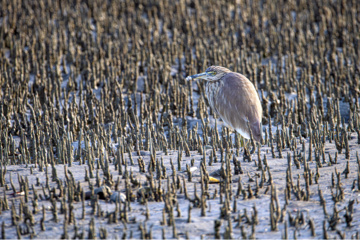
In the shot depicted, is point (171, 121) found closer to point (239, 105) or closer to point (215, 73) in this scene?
point (215, 73)

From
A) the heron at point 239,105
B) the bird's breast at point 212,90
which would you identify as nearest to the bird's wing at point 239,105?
the heron at point 239,105

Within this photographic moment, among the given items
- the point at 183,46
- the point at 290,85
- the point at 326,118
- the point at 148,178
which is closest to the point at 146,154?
the point at 148,178

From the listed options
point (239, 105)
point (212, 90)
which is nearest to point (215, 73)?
point (212, 90)

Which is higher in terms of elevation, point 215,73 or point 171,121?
point 215,73

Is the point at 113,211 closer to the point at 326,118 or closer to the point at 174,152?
the point at 174,152

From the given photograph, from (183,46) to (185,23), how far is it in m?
1.31

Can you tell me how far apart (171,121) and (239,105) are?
4.26 feet

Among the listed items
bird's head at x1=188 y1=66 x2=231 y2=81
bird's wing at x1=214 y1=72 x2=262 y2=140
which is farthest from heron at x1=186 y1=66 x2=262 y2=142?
bird's head at x1=188 y1=66 x2=231 y2=81

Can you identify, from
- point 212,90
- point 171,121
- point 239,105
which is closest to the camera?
point 239,105

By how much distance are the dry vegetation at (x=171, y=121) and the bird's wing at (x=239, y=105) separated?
0.25 metres

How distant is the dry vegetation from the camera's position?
151 inches

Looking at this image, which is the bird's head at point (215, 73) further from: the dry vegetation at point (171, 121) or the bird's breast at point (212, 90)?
the dry vegetation at point (171, 121)

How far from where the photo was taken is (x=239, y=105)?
6.03 m

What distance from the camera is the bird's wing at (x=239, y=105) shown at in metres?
5.96
